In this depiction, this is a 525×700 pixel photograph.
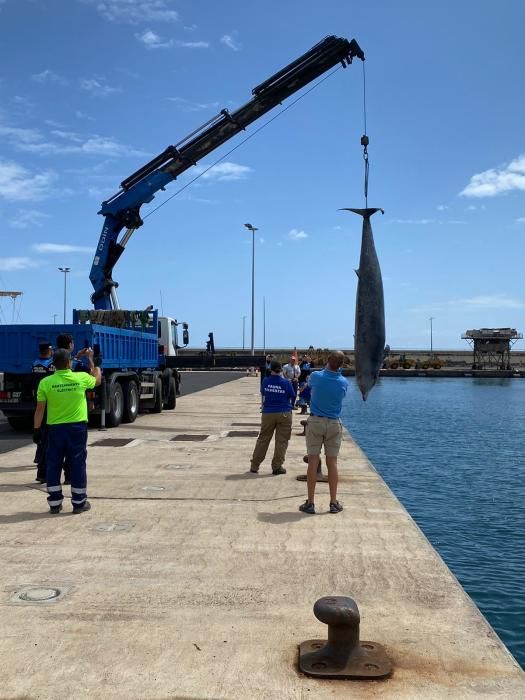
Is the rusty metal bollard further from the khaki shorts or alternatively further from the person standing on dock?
the person standing on dock

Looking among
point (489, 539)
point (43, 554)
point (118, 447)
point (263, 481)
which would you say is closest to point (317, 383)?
point (263, 481)

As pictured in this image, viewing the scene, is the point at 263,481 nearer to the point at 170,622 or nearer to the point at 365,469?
the point at 365,469

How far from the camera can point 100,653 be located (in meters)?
4.29

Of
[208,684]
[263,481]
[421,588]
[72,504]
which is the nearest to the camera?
[208,684]

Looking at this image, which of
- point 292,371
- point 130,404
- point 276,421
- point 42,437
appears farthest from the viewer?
point 292,371

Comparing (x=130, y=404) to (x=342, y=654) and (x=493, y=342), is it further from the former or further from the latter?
(x=493, y=342)

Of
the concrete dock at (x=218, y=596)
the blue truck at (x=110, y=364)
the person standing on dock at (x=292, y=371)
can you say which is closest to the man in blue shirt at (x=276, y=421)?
the concrete dock at (x=218, y=596)

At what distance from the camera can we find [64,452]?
301 inches

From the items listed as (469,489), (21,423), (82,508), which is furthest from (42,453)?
(469,489)

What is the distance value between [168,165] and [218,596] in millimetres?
18782

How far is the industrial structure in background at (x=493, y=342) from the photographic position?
99812 mm

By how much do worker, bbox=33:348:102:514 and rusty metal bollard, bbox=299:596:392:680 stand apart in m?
4.14

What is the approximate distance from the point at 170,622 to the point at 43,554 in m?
2.04

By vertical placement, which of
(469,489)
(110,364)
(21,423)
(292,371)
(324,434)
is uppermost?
(110,364)
